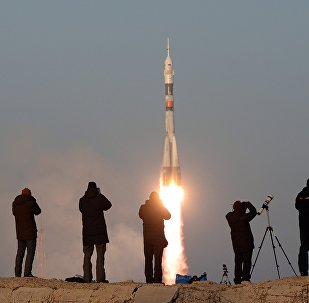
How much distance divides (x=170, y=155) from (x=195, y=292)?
3050 inches

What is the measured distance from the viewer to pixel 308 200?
25.2 metres

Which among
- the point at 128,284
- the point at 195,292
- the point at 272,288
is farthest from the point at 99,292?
the point at 272,288

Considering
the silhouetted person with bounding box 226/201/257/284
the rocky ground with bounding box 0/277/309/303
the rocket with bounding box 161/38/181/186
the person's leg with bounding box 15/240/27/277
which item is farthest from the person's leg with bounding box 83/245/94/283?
the rocket with bounding box 161/38/181/186

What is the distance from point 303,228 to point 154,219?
3.53 m

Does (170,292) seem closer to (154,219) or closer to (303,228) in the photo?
(303,228)

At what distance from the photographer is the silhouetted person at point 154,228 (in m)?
26.6

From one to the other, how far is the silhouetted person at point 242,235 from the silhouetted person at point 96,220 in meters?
2.84

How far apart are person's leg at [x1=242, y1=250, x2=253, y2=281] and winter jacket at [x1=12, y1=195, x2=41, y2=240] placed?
494 cm

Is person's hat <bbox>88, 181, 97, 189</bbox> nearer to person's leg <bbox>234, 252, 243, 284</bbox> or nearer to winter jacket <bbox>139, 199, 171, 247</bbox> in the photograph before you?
winter jacket <bbox>139, 199, 171, 247</bbox>

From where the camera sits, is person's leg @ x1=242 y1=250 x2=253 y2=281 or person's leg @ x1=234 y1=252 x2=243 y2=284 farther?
person's leg @ x1=234 y1=252 x2=243 y2=284

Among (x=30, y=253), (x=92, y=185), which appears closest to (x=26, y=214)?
(x=30, y=253)

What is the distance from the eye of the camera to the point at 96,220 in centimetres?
2633

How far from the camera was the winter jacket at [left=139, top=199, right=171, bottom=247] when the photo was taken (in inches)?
1047

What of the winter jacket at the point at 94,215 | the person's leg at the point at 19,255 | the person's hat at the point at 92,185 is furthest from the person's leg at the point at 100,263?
the person's leg at the point at 19,255
